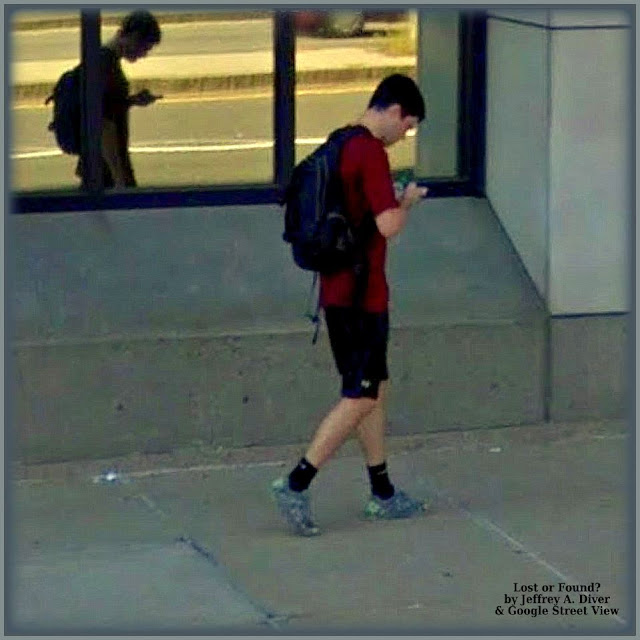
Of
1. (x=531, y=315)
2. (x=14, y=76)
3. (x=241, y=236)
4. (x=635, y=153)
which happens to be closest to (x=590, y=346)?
(x=531, y=315)

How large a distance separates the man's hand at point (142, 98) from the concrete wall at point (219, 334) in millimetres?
507

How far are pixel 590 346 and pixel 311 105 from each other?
1719 millimetres

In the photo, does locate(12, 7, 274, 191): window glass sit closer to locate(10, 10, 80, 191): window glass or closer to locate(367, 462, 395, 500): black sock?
locate(10, 10, 80, 191): window glass

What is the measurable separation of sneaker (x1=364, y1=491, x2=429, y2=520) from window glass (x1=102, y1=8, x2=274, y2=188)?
224 centimetres

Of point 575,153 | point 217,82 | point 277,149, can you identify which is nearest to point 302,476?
point 575,153

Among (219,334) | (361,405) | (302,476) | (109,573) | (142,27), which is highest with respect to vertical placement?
(142,27)

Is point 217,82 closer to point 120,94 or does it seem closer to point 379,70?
point 120,94

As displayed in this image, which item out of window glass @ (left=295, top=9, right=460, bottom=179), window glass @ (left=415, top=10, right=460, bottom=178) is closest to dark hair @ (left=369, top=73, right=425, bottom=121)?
window glass @ (left=295, top=9, right=460, bottom=179)

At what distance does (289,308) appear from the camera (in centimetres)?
839

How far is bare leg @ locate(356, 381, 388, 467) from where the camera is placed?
279 inches

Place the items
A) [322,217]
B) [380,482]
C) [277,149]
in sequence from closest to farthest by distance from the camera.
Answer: [322,217] → [380,482] → [277,149]

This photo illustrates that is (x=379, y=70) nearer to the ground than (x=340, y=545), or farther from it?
farther from it

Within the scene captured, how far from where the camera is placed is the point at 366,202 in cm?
680

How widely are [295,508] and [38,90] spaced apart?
2.67 metres
